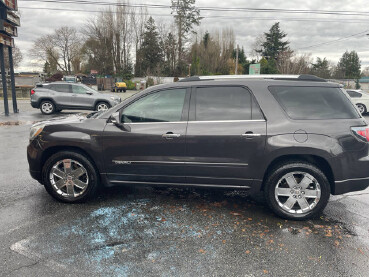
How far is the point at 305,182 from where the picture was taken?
3.43m

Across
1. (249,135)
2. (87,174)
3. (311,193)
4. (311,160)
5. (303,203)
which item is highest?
(249,135)

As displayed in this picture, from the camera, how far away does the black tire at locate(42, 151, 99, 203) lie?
3797 mm

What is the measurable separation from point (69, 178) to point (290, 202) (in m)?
3.03

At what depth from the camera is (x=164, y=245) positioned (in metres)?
2.90

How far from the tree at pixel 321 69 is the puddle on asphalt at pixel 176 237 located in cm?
6194

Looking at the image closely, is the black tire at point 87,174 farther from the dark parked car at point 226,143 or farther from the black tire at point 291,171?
the black tire at point 291,171

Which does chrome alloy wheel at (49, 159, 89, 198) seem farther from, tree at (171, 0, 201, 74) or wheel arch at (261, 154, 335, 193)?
tree at (171, 0, 201, 74)

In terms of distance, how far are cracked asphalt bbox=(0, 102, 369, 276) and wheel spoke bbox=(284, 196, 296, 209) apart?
0.20m

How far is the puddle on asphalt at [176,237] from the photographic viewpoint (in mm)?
2635

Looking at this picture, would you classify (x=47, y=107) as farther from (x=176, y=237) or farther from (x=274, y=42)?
(x=274, y=42)

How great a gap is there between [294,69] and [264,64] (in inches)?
211

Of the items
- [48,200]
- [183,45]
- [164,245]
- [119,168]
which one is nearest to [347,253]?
[164,245]

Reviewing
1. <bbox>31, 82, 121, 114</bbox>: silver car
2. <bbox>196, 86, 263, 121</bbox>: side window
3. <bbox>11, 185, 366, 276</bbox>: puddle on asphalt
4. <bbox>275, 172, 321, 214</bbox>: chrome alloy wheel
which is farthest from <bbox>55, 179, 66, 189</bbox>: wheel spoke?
<bbox>31, 82, 121, 114</bbox>: silver car

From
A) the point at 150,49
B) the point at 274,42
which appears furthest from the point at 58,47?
the point at 274,42
